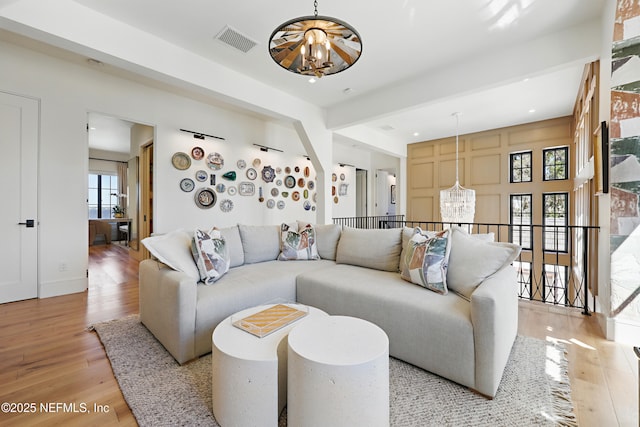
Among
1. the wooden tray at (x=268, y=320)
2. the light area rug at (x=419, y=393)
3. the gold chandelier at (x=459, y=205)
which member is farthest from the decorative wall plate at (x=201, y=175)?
the gold chandelier at (x=459, y=205)

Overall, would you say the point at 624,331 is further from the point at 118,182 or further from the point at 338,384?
the point at 118,182

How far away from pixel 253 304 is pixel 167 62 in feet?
8.84

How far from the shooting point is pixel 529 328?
245 centimetres

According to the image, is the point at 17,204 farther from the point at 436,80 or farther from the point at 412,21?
the point at 436,80

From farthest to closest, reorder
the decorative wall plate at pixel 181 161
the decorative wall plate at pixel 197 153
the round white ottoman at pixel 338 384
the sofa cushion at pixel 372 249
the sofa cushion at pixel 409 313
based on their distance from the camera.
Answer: the decorative wall plate at pixel 197 153
the decorative wall plate at pixel 181 161
the sofa cushion at pixel 372 249
the sofa cushion at pixel 409 313
the round white ottoman at pixel 338 384

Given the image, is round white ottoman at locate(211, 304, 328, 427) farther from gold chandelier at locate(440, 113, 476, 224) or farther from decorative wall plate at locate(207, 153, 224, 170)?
gold chandelier at locate(440, 113, 476, 224)

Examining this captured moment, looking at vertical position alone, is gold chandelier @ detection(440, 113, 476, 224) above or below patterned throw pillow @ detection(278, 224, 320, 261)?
above

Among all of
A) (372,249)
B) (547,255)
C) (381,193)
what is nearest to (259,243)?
(372,249)

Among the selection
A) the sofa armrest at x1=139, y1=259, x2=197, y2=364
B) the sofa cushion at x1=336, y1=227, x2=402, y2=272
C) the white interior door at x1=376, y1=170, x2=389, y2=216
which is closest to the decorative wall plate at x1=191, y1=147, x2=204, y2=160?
the sofa armrest at x1=139, y1=259, x2=197, y2=364

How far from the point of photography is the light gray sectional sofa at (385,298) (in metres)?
1.61

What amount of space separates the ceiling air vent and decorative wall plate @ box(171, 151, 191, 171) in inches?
77.7

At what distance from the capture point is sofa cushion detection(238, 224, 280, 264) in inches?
118

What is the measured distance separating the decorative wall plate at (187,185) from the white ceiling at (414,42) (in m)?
1.86

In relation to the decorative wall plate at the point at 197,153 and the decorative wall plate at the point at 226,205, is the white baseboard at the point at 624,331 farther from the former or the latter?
the decorative wall plate at the point at 197,153
